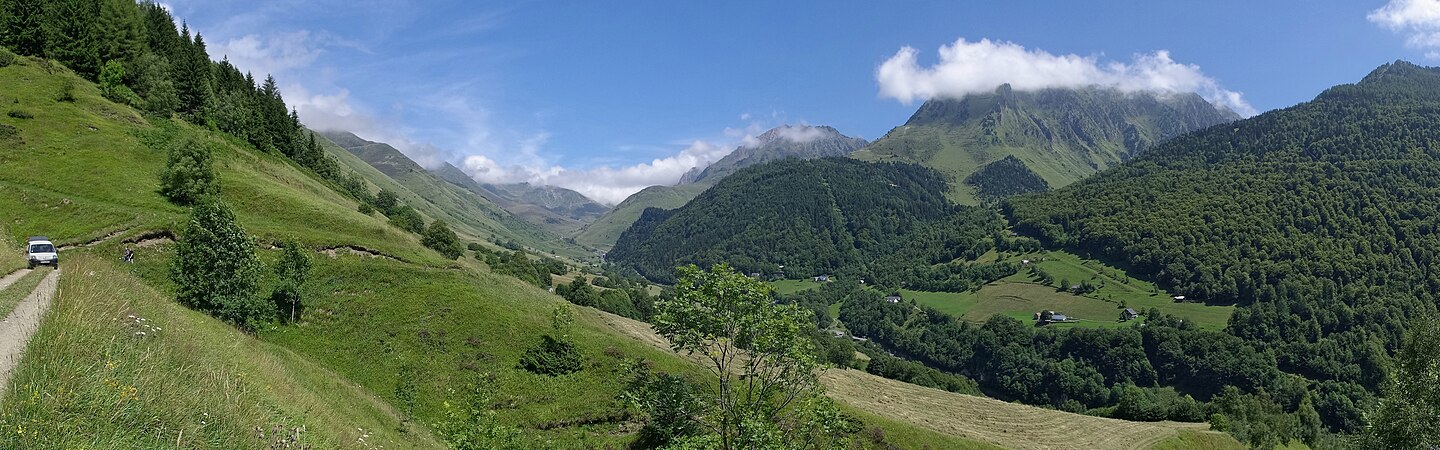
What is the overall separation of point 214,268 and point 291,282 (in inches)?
338

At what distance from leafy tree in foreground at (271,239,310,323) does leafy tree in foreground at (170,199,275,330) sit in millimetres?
7260

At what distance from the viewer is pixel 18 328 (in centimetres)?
1176

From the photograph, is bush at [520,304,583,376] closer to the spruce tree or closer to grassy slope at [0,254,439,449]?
grassy slope at [0,254,439,449]

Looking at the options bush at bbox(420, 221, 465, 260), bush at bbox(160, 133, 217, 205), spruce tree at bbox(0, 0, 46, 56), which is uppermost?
spruce tree at bbox(0, 0, 46, 56)

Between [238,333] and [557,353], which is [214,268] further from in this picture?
[557,353]

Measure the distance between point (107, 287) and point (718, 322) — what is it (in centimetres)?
1810

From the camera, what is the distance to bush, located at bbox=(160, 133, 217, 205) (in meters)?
60.9

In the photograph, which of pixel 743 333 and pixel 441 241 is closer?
pixel 743 333

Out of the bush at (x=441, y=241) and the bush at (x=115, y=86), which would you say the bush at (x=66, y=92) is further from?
the bush at (x=441, y=241)

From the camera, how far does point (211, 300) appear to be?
117 ft

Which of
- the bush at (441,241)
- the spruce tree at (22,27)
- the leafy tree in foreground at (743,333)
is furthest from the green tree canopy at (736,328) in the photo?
the spruce tree at (22,27)

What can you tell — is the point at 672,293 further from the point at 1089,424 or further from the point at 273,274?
the point at 1089,424

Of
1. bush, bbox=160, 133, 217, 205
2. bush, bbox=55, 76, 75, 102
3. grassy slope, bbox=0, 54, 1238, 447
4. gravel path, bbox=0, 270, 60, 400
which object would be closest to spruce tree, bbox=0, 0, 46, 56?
grassy slope, bbox=0, 54, 1238, 447

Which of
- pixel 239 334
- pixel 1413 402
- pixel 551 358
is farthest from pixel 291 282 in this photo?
pixel 1413 402
